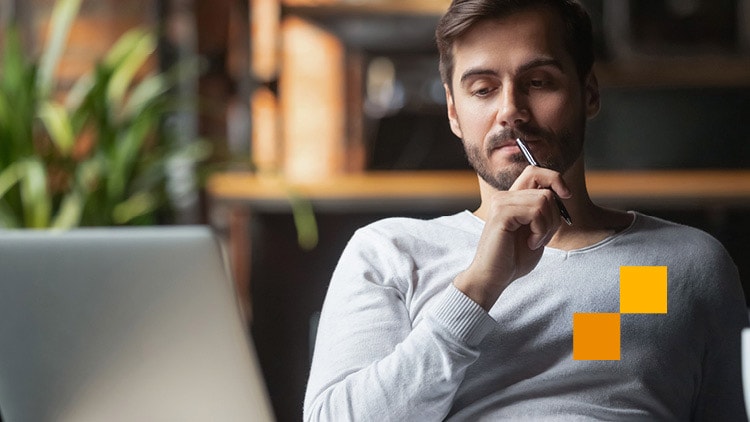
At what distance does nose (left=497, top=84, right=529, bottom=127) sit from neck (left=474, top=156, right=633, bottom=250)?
0.05 metres

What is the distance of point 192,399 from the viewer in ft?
3.20

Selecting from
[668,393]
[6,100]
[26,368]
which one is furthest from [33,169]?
[668,393]

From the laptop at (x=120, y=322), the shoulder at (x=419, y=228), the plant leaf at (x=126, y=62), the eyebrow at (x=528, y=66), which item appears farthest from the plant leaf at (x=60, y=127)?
the eyebrow at (x=528, y=66)

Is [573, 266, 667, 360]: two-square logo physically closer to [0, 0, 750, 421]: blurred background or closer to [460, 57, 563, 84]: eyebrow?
[460, 57, 563, 84]: eyebrow

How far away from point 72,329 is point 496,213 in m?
0.45

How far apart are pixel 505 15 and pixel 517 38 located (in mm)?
19

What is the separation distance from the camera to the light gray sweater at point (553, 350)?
0.75 meters

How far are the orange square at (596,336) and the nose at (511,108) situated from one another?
0.15 metres

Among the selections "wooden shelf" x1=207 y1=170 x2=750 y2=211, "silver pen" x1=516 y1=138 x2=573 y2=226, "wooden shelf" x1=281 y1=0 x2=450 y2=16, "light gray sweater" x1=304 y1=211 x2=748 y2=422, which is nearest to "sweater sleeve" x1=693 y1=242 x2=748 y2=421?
"light gray sweater" x1=304 y1=211 x2=748 y2=422

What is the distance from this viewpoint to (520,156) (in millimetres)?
743

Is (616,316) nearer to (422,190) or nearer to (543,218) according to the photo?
(543,218)

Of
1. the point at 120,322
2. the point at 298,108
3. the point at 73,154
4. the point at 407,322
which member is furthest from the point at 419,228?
the point at 298,108

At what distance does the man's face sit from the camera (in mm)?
742

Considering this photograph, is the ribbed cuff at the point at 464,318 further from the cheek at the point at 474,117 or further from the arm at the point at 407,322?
the cheek at the point at 474,117
